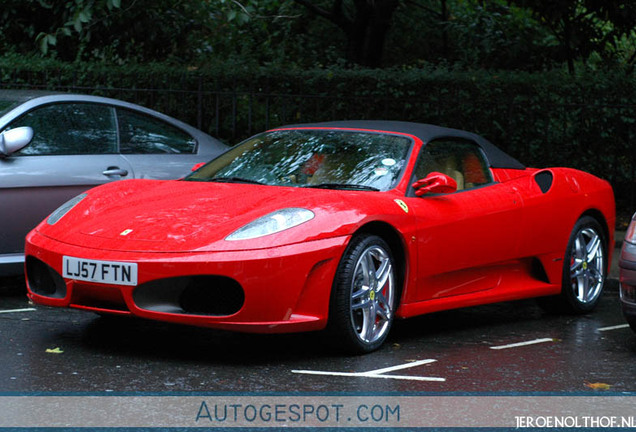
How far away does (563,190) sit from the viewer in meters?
7.53

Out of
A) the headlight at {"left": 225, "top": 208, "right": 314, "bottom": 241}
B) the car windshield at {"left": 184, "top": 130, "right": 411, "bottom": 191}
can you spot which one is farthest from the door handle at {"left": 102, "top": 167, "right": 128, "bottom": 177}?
the headlight at {"left": 225, "top": 208, "right": 314, "bottom": 241}

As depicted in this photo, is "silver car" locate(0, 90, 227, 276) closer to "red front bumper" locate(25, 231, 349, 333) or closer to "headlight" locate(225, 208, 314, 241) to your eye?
"red front bumper" locate(25, 231, 349, 333)

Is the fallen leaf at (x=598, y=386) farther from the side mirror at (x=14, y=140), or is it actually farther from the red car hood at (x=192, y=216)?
the side mirror at (x=14, y=140)

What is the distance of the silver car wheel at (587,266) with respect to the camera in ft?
25.1

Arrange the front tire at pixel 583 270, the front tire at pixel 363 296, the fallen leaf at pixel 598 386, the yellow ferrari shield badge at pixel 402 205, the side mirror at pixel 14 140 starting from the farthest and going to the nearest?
1. the front tire at pixel 583 270
2. the side mirror at pixel 14 140
3. the yellow ferrari shield badge at pixel 402 205
4. the front tire at pixel 363 296
5. the fallen leaf at pixel 598 386


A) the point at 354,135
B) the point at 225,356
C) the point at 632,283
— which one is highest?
the point at 354,135

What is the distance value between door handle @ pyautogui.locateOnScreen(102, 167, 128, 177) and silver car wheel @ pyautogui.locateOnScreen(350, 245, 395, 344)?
2.51 meters

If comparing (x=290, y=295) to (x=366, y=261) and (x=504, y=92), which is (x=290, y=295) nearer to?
(x=366, y=261)

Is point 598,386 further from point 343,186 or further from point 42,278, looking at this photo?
point 42,278

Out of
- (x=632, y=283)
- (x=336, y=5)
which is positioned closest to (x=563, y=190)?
(x=632, y=283)

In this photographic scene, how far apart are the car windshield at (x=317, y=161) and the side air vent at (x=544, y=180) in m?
1.15

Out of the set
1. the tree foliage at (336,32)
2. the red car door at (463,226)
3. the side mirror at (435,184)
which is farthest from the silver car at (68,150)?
the tree foliage at (336,32)

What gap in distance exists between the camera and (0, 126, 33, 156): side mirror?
7.27 metres

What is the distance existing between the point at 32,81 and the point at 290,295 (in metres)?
10.1
